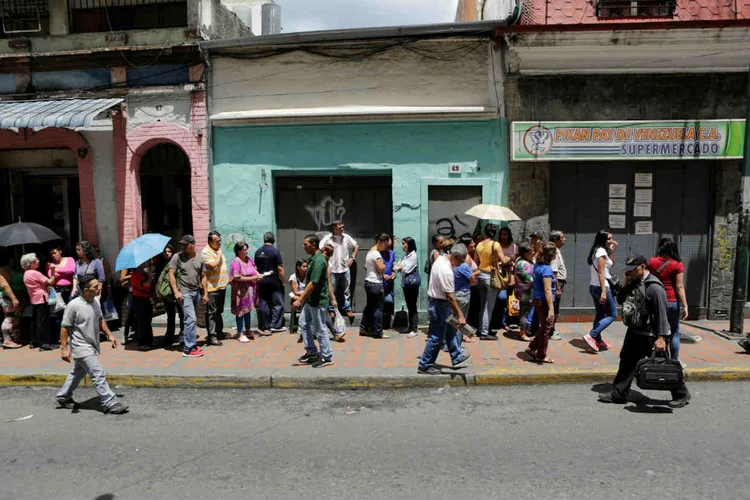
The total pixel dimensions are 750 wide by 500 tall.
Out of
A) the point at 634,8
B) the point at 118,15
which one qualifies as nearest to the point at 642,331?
the point at 634,8

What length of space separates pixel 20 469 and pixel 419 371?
424 centimetres

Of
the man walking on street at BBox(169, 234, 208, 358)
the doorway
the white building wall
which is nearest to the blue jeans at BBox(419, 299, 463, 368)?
the man walking on street at BBox(169, 234, 208, 358)

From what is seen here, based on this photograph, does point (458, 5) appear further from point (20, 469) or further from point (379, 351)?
point (20, 469)

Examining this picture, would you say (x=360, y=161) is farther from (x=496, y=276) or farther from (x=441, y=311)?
(x=441, y=311)

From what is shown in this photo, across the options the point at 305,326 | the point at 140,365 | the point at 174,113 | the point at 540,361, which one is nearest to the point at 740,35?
the point at 540,361

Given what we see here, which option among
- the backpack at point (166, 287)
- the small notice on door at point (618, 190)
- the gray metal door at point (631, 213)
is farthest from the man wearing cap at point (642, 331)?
the backpack at point (166, 287)

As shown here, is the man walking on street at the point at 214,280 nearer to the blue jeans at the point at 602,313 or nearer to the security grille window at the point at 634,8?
the blue jeans at the point at 602,313

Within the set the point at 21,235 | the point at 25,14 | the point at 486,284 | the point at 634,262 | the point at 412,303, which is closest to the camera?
the point at 634,262

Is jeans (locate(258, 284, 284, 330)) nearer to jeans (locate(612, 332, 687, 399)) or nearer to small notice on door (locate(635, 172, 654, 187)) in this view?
jeans (locate(612, 332, 687, 399))

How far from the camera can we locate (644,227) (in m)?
9.84

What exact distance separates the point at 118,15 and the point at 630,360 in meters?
10.7

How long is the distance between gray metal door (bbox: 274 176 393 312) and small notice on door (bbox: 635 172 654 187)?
4406 millimetres

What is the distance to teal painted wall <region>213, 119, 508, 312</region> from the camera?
32.4 ft

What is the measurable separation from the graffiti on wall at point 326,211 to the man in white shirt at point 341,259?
2.42 ft
